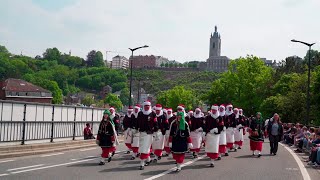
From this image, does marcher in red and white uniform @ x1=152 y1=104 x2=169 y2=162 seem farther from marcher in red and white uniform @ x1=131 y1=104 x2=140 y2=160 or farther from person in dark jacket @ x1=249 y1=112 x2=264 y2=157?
person in dark jacket @ x1=249 y1=112 x2=264 y2=157

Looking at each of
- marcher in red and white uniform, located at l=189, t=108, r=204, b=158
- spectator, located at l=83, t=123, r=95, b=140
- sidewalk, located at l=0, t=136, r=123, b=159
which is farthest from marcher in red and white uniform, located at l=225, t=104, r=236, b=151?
spectator, located at l=83, t=123, r=95, b=140

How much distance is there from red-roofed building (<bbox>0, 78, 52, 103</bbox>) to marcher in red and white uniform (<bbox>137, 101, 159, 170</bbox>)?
312ft

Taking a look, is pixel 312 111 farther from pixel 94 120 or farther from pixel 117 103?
pixel 117 103

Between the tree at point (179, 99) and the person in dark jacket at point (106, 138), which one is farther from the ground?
the tree at point (179, 99)

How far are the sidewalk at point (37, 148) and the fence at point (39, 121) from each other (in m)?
0.87

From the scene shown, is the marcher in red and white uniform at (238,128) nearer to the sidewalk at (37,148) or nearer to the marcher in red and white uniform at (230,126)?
the marcher in red and white uniform at (230,126)

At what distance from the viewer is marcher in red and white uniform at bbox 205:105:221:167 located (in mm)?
17084

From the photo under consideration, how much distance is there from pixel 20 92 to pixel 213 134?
98.1 m

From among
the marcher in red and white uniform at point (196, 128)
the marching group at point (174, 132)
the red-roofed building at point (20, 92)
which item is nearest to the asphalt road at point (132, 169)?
the marching group at point (174, 132)

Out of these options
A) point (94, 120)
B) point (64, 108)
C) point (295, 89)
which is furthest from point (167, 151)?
point (295, 89)

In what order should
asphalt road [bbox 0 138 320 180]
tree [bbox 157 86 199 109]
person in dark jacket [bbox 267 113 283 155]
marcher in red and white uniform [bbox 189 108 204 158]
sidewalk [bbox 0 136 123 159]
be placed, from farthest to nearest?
tree [bbox 157 86 199 109], person in dark jacket [bbox 267 113 283 155], marcher in red and white uniform [bbox 189 108 204 158], sidewalk [bbox 0 136 123 159], asphalt road [bbox 0 138 320 180]

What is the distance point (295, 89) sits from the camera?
56969 millimetres

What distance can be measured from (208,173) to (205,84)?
171 m

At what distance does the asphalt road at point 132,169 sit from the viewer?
13031 mm
